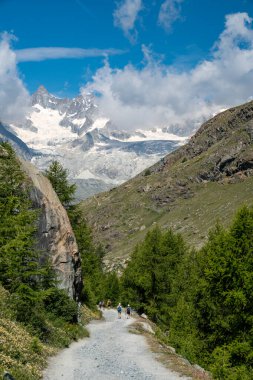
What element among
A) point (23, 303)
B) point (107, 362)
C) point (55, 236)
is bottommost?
point (107, 362)

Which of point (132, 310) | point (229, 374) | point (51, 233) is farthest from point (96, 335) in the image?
point (132, 310)

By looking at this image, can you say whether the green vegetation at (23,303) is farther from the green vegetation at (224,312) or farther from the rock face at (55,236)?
the green vegetation at (224,312)

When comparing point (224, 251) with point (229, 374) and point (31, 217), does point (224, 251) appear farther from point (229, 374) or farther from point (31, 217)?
point (31, 217)

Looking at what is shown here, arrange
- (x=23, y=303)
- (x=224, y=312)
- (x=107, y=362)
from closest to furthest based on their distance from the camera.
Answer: (x=107, y=362) → (x=23, y=303) → (x=224, y=312)

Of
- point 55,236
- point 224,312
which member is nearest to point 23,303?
point 55,236

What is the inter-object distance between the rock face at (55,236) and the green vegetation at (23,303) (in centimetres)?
229

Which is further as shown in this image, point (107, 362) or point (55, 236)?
point (55, 236)

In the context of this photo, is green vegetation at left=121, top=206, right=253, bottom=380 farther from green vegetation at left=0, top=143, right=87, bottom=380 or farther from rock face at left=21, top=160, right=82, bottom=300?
rock face at left=21, top=160, right=82, bottom=300

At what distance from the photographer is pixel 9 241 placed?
27484 millimetres

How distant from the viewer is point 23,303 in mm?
25844

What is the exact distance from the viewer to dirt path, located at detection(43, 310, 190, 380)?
2110cm

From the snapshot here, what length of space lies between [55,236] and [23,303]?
1283cm

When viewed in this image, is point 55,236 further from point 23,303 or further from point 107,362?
point 107,362

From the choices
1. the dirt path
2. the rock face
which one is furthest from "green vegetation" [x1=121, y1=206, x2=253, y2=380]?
the rock face
